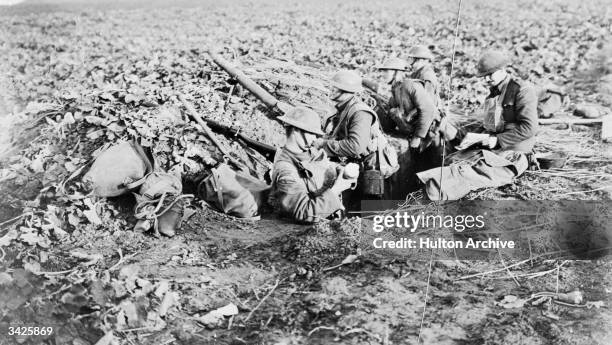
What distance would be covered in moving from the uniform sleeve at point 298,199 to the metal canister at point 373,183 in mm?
579

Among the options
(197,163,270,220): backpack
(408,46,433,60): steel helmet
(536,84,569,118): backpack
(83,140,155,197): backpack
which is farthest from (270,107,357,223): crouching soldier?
(536,84,569,118): backpack

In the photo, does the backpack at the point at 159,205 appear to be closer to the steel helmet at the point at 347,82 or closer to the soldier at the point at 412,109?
the steel helmet at the point at 347,82

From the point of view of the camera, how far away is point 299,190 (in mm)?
3971

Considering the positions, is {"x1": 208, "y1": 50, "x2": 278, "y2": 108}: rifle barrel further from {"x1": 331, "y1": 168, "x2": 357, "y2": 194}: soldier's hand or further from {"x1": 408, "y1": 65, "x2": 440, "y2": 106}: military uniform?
{"x1": 408, "y1": 65, "x2": 440, "y2": 106}: military uniform

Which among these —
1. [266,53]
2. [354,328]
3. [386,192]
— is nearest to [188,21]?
[266,53]

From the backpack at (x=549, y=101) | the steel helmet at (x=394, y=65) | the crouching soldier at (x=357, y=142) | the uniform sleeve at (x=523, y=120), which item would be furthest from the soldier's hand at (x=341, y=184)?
the backpack at (x=549, y=101)

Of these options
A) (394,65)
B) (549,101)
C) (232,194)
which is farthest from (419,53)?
(232,194)

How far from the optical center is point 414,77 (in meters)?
5.95

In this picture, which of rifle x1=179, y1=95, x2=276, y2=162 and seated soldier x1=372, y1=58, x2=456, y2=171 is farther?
seated soldier x1=372, y1=58, x2=456, y2=171

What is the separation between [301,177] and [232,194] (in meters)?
0.58

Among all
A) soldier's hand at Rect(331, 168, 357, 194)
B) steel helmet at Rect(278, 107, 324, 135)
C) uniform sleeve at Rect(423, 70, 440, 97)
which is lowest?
soldier's hand at Rect(331, 168, 357, 194)

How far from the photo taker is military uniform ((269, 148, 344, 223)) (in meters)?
3.96

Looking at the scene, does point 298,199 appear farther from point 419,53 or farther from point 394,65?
point 419,53
